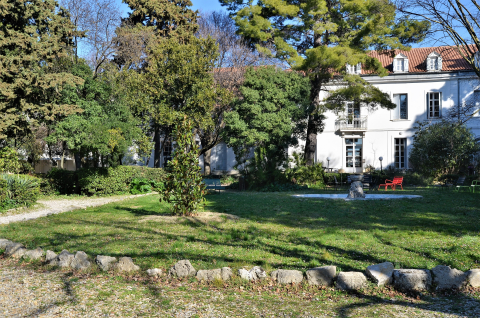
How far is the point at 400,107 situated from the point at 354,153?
5.32 m

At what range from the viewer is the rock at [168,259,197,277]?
16.6ft

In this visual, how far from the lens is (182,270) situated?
5078 millimetres

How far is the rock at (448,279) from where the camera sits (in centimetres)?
461

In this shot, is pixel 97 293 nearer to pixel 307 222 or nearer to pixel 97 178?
pixel 307 222

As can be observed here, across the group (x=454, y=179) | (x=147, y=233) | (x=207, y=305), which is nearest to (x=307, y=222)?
(x=147, y=233)

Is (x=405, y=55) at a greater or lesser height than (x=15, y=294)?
greater

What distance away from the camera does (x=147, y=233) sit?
25.3 feet

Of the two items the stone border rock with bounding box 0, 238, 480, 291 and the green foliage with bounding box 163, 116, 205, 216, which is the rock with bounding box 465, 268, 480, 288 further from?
the green foliage with bounding box 163, 116, 205, 216

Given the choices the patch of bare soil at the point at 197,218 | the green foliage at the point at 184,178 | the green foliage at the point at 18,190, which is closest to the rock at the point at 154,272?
the patch of bare soil at the point at 197,218

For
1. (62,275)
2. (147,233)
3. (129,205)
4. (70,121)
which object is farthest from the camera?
(70,121)

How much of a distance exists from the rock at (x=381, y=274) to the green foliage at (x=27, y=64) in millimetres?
14107

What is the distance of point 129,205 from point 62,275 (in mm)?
7698

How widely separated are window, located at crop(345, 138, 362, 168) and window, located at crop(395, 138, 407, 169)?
2807 mm

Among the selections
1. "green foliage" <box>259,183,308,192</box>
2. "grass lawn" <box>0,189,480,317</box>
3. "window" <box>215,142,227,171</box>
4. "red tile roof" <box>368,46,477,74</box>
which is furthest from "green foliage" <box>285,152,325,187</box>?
"window" <box>215,142,227,171</box>
